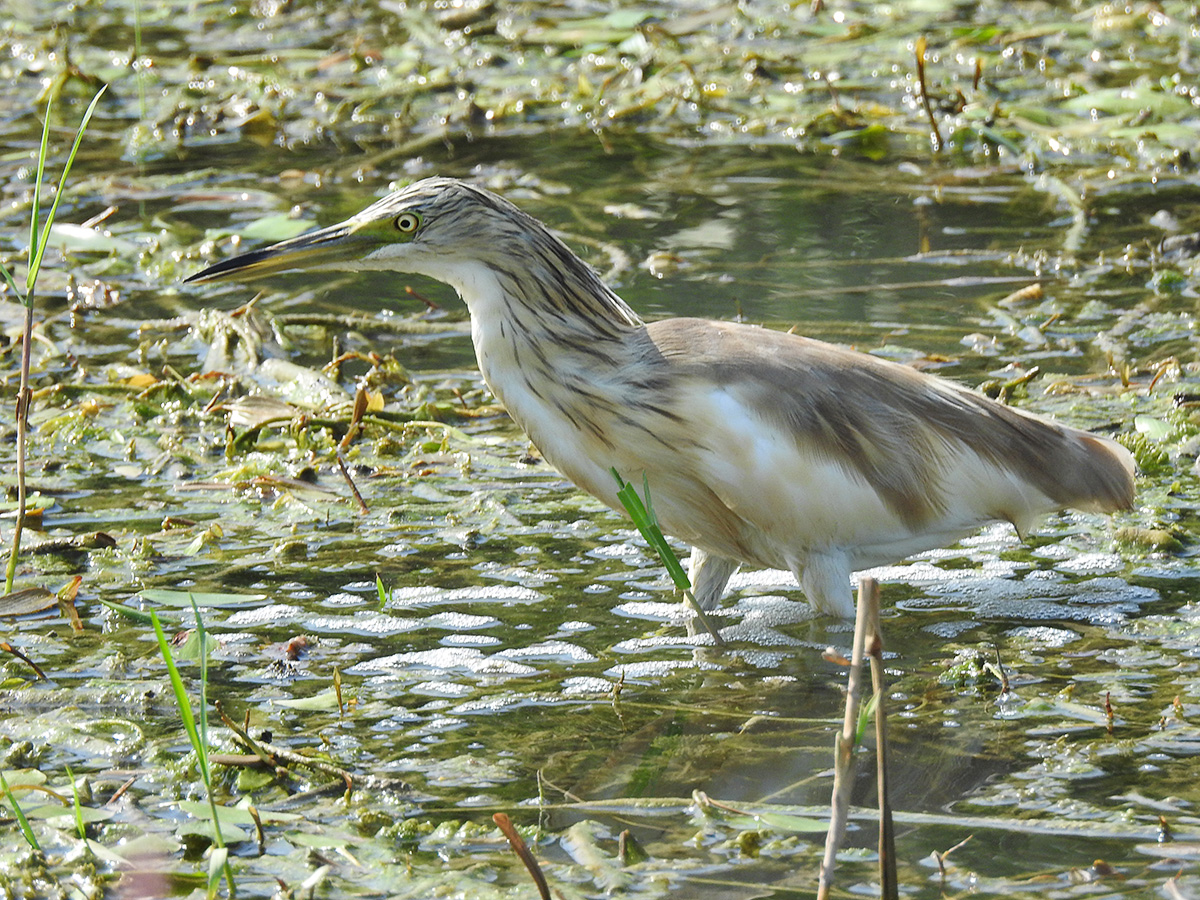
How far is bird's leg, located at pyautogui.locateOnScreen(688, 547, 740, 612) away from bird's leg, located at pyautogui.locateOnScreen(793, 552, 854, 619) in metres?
0.25

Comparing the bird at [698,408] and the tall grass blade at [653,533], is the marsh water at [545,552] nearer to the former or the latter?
the bird at [698,408]

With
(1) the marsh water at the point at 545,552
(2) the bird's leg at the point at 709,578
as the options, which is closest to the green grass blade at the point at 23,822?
(1) the marsh water at the point at 545,552

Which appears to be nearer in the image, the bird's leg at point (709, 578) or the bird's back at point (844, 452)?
the bird's back at point (844, 452)

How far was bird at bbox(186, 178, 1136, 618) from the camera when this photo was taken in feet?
12.1

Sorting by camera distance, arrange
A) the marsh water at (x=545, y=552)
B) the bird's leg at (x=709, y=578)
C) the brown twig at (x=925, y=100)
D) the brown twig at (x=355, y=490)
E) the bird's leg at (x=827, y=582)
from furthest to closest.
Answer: the brown twig at (x=925, y=100) < the brown twig at (x=355, y=490) < the bird's leg at (x=709, y=578) < the bird's leg at (x=827, y=582) < the marsh water at (x=545, y=552)

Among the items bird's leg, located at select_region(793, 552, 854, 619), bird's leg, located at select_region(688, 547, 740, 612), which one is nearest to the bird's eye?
bird's leg, located at select_region(688, 547, 740, 612)

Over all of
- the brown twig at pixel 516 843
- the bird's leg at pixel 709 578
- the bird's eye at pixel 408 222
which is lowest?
the bird's leg at pixel 709 578

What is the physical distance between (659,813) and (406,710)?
75 cm

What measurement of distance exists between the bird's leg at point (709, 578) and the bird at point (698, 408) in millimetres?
123

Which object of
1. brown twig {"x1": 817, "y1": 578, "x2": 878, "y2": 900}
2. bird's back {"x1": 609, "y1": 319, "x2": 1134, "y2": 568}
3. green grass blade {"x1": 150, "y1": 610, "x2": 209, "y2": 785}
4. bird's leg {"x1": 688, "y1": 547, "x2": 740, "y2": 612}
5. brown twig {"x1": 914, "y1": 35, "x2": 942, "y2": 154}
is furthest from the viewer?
brown twig {"x1": 914, "y1": 35, "x2": 942, "y2": 154}

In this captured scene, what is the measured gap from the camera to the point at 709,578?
13.6 feet

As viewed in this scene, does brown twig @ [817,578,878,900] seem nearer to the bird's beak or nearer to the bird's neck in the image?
the bird's neck

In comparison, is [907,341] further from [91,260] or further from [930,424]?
[91,260]

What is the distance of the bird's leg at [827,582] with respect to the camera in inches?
153
